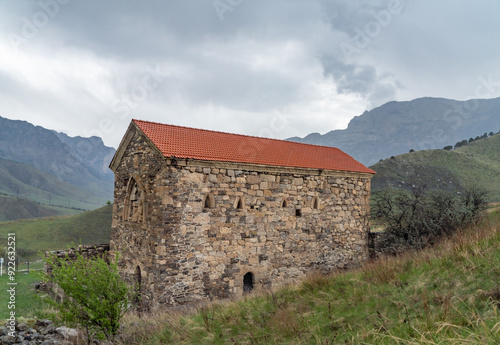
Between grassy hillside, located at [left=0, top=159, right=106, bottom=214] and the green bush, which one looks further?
grassy hillside, located at [left=0, top=159, right=106, bottom=214]

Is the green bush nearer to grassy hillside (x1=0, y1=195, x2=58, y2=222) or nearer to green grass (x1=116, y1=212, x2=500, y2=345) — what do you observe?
green grass (x1=116, y1=212, x2=500, y2=345)

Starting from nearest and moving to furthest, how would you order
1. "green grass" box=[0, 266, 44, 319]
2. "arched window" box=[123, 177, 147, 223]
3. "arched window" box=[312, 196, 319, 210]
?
"arched window" box=[123, 177, 147, 223], "green grass" box=[0, 266, 44, 319], "arched window" box=[312, 196, 319, 210]

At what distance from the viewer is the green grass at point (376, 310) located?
13.7 ft

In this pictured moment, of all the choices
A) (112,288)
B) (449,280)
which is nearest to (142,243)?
(112,288)

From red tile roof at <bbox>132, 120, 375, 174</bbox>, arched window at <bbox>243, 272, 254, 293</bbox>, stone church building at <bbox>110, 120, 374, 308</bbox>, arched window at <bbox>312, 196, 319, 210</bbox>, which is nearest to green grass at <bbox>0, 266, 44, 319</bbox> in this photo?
stone church building at <bbox>110, 120, 374, 308</bbox>

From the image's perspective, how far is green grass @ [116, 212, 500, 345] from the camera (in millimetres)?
4172

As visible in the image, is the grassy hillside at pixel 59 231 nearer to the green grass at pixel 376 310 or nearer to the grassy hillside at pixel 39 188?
the green grass at pixel 376 310

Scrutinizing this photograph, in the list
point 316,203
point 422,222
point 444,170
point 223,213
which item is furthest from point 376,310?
point 444,170

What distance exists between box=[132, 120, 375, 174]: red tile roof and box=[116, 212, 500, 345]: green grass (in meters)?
5.24

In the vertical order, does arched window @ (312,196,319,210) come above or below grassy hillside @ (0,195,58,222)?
above

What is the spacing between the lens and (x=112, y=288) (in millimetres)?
7012

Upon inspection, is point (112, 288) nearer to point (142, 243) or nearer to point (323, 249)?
point (142, 243)

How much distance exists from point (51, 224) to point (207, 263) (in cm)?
4149

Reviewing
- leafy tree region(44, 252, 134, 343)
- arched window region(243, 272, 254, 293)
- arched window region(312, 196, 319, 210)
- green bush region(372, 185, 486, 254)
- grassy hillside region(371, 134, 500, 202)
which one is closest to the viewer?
leafy tree region(44, 252, 134, 343)
